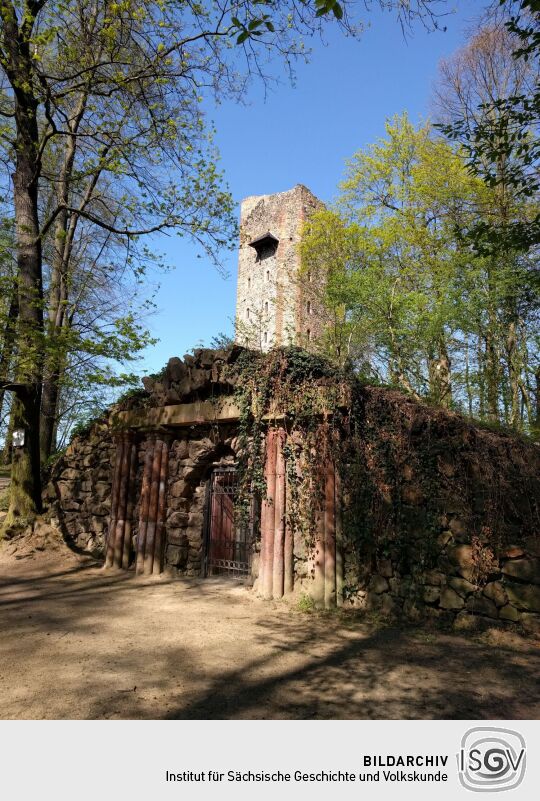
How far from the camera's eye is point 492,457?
19.0ft

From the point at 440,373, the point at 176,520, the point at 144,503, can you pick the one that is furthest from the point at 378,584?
the point at 440,373

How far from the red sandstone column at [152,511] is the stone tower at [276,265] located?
60.1 feet

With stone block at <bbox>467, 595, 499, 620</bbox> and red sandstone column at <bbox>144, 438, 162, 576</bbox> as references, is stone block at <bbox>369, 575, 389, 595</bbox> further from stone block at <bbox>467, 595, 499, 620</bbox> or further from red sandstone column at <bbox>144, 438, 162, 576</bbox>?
red sandstone column at <bbox>144, 438, 162, 576</bbox>

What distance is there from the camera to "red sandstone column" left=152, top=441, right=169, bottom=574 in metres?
8.27

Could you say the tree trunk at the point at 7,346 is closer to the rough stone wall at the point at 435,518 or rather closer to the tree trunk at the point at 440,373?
the rough stone wall at the point at 435,518

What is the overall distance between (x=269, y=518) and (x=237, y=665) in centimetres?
271

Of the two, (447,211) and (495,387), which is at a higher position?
(447,211)

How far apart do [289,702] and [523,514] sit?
3.53 metres

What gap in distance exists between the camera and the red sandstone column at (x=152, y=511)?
8.28 meters

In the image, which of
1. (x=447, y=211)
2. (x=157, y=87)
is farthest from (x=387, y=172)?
(x=157, y=87)

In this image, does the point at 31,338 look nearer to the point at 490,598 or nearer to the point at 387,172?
the point at 490,598

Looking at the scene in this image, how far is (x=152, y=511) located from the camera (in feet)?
27.5

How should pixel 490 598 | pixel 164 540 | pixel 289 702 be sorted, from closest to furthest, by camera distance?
pixel 289 702
pixel 490 598
pixel 164 540
